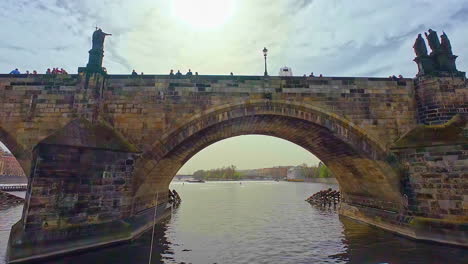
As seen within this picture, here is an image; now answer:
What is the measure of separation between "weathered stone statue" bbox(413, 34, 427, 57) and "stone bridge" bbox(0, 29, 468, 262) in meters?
0.76

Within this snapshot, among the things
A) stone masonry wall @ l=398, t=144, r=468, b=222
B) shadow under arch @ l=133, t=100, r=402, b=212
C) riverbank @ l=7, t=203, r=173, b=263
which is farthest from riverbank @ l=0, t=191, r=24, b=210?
stone masonry wall @ l=398, t=144, r=468, b=222

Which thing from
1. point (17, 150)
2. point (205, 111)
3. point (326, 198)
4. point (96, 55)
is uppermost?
point (96, 55)

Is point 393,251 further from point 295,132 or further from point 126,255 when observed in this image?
point 126,255

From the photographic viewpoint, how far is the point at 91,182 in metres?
10.8

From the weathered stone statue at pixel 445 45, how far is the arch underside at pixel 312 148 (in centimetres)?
702

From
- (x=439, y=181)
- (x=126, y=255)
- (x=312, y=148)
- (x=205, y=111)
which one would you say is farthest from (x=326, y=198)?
(x=126, y=255)

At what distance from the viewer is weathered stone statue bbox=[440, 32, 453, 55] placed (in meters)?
14.0

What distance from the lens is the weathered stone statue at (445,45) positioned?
14047mm

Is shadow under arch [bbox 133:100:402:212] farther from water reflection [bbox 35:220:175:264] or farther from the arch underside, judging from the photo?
water reflection [bbox 35:220:175:264]

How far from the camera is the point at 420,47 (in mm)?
14195

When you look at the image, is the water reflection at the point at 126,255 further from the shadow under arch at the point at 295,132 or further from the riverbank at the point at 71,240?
the shadow under arch at the point at 295,132

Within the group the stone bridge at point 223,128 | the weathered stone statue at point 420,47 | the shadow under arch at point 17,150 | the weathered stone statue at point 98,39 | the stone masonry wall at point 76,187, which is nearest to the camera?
the stone masonry wall at point 76,187

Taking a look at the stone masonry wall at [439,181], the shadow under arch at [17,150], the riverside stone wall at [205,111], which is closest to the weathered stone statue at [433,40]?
the riverside stone wall at [205,111]

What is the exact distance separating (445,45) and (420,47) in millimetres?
1390
